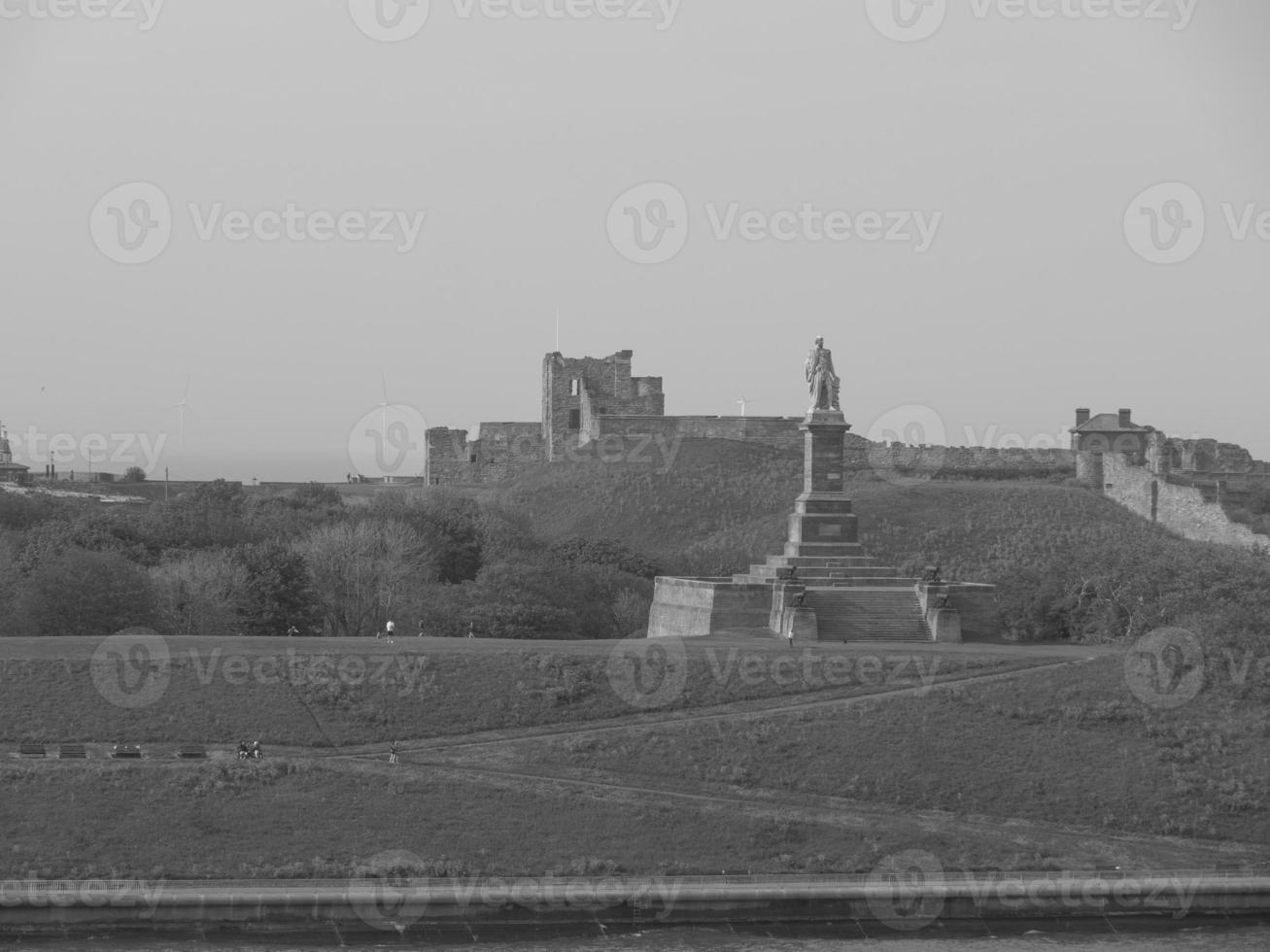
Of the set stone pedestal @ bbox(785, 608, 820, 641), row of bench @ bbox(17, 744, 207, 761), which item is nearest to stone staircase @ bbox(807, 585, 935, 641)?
stone pedestal @ bbox(785, 608, 820, 641)

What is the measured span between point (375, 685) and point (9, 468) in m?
63.0

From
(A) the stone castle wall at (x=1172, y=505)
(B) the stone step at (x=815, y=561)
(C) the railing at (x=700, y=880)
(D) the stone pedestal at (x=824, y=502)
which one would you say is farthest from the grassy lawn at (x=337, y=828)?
A: (A) the stone castle wall at (x=1172, y=505)

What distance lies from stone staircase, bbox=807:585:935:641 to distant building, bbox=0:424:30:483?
5647cm

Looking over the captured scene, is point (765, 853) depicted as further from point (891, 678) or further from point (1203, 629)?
point (1203, 629)

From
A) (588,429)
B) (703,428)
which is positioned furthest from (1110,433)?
(588,429)

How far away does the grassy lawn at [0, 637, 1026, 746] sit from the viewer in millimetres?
36625

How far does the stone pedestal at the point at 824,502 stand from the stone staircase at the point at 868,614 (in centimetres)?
213

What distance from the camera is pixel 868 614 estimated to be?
45250 mm

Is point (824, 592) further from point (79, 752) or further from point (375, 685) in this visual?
point (79, 752)

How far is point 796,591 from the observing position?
4512 cm

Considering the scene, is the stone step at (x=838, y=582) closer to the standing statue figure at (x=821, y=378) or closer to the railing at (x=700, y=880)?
the standing statue figure at (x=821, y=378)

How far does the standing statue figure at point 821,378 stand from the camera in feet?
158

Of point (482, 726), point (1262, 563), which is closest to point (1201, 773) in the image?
point (482, 726)

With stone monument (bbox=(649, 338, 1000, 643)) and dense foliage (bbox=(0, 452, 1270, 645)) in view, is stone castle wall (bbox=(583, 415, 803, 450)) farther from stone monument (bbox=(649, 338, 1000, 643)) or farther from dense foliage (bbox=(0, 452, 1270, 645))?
stone monument (bbox=(649, 338, 1000, 643))
